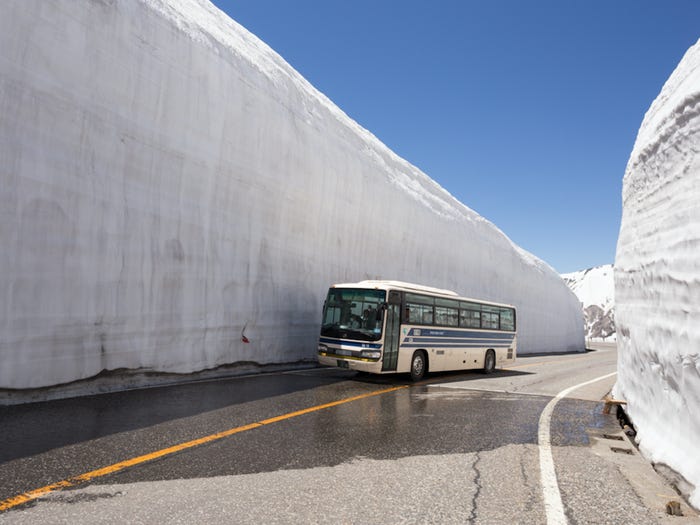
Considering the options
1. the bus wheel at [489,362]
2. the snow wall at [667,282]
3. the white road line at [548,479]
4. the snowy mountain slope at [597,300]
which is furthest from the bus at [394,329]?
the snowy mountain slope at [597,300]

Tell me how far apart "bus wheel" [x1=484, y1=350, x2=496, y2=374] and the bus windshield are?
19.4 ft

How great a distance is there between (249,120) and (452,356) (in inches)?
355

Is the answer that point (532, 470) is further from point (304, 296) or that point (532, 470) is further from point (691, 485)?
point (304, 296)

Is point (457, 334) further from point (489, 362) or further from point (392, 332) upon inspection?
point (392, 332)

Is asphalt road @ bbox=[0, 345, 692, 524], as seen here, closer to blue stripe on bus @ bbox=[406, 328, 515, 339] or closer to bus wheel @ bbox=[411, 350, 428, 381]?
bus wheel @ bbox=[411, 350, 428, 381]

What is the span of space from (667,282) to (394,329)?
6.89 m

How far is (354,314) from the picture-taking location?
40.3 feet

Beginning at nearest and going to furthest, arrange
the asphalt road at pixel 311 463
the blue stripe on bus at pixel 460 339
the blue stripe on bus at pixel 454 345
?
the asphalt road at pixel 311 463, the blue stripe on bus at pixel 454 345, the blue stripe on bus at pixel 460 339

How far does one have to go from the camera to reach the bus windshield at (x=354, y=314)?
469 inches

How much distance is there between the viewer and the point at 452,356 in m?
14.4

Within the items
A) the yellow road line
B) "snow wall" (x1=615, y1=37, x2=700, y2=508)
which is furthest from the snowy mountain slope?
the yellow road line

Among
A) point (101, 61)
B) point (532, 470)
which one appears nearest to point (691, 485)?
point (532, 470)

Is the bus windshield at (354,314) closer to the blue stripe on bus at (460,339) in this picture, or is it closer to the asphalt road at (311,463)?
the blue stripe on bus at (460,339)

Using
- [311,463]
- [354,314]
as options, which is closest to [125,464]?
[311,463]
